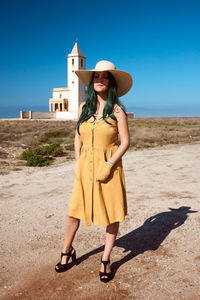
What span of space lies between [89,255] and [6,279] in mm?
1010

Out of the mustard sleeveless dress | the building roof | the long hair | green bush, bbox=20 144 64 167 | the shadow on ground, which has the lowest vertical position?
the shadow on ground

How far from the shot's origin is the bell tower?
182 ft

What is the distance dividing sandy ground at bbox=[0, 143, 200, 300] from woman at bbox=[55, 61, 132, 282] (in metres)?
0.35

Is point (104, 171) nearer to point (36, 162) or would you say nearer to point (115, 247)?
point (115, 247)

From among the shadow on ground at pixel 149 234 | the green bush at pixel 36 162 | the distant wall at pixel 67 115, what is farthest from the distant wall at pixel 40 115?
the shadow on ground at pixel 149 234

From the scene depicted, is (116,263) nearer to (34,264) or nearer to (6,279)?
(34,264)

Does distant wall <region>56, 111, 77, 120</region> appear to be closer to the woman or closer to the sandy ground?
the sandy ground

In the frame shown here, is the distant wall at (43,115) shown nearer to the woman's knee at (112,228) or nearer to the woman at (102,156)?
the woman at (102,156)

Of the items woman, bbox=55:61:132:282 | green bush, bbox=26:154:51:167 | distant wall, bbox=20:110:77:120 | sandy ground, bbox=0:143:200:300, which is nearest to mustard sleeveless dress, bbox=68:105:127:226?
woman, bbox=55:61:132:282

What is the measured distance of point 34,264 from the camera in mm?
3283

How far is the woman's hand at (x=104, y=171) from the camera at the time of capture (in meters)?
2.76

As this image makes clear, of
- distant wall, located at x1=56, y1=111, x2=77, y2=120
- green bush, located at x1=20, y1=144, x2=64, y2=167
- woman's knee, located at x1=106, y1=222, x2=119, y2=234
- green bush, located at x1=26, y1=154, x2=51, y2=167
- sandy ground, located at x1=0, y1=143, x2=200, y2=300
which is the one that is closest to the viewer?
sandy ground, located at x1=0, y1=143, x2=200, y2=300

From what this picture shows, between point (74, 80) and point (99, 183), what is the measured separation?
55.3m

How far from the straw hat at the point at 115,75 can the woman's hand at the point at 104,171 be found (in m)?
0.85
